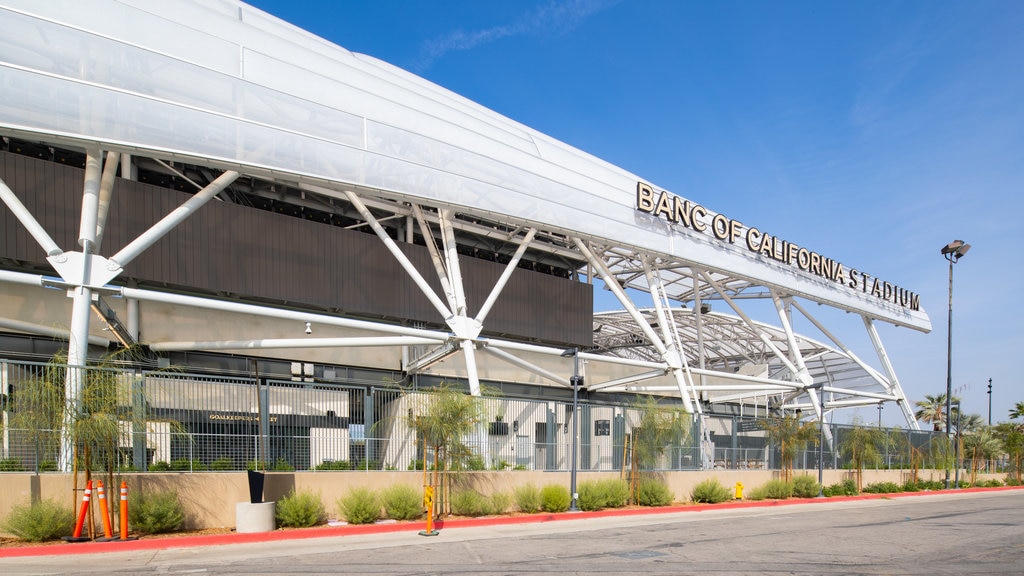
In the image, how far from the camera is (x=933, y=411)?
77062 mm

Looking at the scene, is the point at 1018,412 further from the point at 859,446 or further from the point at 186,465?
the point at 186,465

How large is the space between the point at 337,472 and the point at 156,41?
13.4 m

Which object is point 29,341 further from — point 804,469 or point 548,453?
point 804,469

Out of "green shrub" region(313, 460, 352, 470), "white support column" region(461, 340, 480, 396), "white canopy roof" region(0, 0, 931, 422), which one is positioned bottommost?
"green shrub" region(313, 460, 352, 470)

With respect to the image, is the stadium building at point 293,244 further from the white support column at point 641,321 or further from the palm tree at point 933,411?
the palm tree at point 933,411

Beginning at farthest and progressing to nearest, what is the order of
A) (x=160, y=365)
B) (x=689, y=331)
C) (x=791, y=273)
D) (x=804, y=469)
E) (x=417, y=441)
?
(x=689, y=331), (x=791, y=273), (x=804, y=469), (x=160, y=365), (x=417, y=441)

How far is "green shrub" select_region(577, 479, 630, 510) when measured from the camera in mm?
24688

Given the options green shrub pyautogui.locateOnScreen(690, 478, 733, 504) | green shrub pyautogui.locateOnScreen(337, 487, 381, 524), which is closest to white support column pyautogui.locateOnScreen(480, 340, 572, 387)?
green shrub pyautogui.locateOnScreen(690, 478, 733, 504)

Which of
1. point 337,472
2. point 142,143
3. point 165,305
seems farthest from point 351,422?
point 165,305

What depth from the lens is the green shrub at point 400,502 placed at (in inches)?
789

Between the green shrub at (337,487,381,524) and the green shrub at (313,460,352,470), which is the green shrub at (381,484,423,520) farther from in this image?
the green shrub at (313,460,352,470)

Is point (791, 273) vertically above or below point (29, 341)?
above

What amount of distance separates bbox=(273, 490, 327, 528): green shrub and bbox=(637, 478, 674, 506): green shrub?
12.6 meters

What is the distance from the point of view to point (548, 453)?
25.5m
